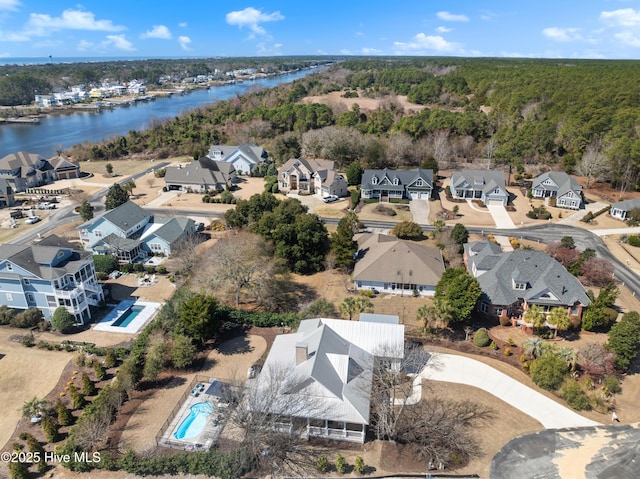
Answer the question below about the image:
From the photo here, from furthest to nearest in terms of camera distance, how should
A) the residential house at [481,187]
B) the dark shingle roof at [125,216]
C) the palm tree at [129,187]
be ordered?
the palm tree at [129,187], the residential house at [481,187], the dark shingle roof at [125,216]

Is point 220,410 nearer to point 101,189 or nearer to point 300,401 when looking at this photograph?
point 300,401


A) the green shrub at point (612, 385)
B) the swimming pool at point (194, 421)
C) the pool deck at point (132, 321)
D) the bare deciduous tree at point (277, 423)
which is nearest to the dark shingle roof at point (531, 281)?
the green shrub at point (612, 385)

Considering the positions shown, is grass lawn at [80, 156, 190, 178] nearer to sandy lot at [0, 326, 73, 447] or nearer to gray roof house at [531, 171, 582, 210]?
sandy lot at [0, 326, 73, 447]

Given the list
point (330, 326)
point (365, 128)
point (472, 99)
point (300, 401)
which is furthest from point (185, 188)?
point (472, 99)

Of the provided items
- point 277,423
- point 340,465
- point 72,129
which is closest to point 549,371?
point 340,465

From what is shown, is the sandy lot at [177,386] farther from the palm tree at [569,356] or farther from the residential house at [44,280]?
the palm tree at [569,356]

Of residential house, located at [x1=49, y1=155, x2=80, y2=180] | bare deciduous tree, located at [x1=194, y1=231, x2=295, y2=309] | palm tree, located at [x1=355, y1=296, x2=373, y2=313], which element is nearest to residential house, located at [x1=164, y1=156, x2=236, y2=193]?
residential house, located at [x1=49, y1=155, x2=80, y2=180]
